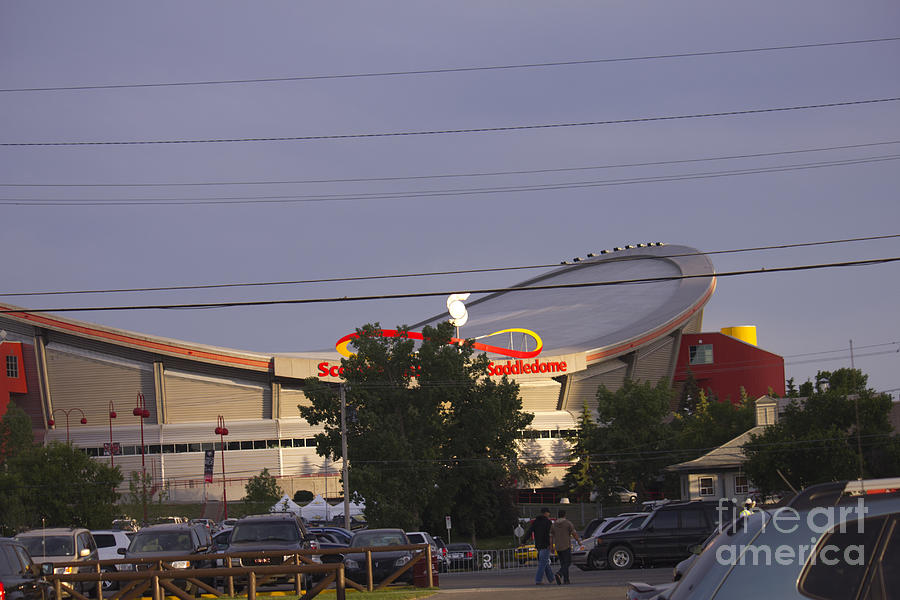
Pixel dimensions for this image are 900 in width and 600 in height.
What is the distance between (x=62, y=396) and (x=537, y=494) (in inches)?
1548

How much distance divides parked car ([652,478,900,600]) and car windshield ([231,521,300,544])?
1817cm

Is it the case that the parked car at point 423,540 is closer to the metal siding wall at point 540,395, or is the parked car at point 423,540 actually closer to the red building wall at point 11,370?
the red building wall at point 11,370

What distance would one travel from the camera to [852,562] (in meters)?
5.49

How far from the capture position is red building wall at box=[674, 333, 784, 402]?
101 m

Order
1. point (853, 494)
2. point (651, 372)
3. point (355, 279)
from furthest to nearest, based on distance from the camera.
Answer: point (651, 372) → point (355, 279) → point (853, 494)

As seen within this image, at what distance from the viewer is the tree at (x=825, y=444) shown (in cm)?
4153

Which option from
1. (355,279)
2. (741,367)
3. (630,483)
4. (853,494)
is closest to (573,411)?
(741,367)

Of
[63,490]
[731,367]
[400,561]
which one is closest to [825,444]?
[400,561]

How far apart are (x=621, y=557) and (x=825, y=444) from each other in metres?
16.8

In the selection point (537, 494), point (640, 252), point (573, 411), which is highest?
point (640, 252)

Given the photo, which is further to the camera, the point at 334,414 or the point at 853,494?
the point at 334,414

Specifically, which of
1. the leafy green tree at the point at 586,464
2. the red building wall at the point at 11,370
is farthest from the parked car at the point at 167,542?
the red building wall at the point at 11,370

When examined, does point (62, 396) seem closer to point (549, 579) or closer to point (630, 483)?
point (630, 483)

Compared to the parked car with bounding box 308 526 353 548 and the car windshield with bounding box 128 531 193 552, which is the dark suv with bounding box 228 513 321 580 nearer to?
the car windshield with bounding box 128 531 193 552
